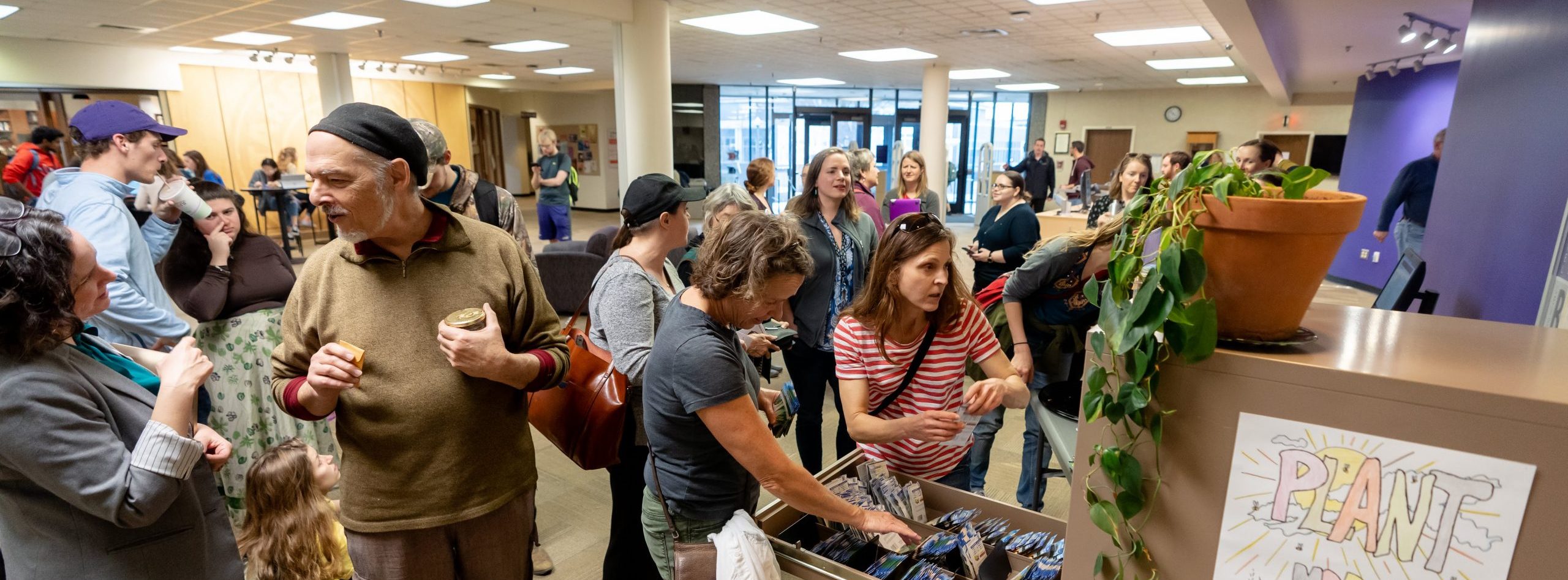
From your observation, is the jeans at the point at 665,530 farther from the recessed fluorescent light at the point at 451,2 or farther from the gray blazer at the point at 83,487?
the recessed fluorescent light at the point at 451,2

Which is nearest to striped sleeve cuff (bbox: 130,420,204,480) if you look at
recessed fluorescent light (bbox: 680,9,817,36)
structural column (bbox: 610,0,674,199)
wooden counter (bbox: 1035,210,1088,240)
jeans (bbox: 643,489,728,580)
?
jeans (bbox: 643,489,728,580)

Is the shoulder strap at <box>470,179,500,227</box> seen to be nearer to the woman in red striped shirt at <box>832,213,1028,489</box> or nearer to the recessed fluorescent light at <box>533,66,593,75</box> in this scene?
the woman in red striped shirt at <box>832,213,1028,489</box>

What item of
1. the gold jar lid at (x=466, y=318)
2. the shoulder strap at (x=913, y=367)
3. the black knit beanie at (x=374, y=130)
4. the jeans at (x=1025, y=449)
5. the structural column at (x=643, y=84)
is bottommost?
A: the jeans at (x=1025, y=449)

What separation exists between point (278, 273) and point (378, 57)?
10.1 meters

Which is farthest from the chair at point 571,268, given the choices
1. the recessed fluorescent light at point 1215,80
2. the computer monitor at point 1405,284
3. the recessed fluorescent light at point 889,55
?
the recessed fluorescent light at point 1215,80

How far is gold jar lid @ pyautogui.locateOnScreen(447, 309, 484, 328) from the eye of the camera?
1.33 metres

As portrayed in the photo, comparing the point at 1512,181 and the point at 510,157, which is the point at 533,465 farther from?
the point at 510,157

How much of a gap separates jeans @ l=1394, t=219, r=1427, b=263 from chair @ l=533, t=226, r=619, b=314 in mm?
6287

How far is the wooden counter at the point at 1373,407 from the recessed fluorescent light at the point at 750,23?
6516 millimetres

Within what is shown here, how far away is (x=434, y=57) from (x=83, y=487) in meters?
11.3

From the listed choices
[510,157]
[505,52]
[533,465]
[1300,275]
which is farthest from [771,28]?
[510,157]

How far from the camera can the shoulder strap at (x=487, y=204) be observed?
3.53 m

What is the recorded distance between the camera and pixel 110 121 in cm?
229

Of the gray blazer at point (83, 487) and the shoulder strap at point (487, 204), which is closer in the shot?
the gray blazer at point (83, 487)
